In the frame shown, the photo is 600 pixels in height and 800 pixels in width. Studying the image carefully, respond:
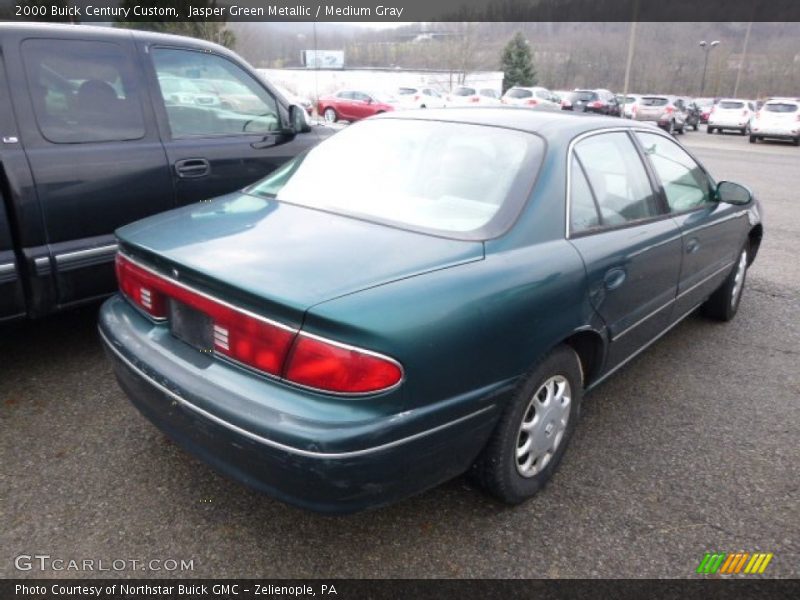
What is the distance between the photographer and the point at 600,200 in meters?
2.73

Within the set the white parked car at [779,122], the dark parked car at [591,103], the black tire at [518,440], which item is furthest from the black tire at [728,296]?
the dark parked car at [591,103]

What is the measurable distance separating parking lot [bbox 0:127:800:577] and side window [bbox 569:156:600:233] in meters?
1.07

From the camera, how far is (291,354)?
184 cm

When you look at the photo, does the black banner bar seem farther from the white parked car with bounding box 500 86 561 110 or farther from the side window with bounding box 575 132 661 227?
the white parked car with bounding box 500 86 561 110

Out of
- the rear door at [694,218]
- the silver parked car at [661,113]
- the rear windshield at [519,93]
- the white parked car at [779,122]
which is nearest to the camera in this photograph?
the rear door at [694,218]

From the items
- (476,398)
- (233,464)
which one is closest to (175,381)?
(233,464)

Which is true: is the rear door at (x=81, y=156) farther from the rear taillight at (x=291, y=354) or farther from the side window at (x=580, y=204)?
the side window at (x=580, y=204)

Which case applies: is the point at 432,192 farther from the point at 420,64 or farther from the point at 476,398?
the point at 420,64

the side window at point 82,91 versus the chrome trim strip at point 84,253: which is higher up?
the side window at point 82,91

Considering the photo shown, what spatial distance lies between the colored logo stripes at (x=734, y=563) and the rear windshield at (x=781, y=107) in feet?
90.2

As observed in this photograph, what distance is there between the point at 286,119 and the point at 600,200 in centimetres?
258

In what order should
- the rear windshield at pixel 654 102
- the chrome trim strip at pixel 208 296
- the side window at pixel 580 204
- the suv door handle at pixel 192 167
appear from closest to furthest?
the chrome trim strip at pixel 208 296, the side window at pixel 580 204, the suv door handle at pixel 192 167, the rear windshield at pixel 654 102

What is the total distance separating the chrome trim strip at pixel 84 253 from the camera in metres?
3.16

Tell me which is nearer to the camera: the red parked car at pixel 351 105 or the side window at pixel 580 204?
the side window at pixel 580 204
